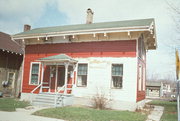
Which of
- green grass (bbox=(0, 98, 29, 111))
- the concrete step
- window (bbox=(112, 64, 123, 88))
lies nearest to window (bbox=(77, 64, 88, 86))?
the concrete step

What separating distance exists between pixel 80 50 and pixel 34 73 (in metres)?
4.75

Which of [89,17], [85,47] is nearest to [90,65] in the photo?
[85,47]

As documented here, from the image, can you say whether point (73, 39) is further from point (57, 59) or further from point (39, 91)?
point (39, 91)

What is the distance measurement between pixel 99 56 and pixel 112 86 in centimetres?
241

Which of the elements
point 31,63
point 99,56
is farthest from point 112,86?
point 31,63

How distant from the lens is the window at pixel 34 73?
16791 millimetres

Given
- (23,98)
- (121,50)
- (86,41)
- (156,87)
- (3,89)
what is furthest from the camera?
(156,87)

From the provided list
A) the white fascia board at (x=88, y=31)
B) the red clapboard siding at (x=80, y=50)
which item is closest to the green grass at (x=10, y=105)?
the red clapboard siding at (x=80, y=50)

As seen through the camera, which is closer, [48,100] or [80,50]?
[48,100]

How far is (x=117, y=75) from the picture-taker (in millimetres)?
13859

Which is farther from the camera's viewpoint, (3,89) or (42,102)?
(3,89)

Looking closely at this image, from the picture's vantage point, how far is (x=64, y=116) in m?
9.66

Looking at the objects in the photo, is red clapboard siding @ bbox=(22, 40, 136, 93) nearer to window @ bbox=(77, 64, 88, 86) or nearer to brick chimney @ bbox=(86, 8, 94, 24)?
window @ bbox=(77, 64, 88, 86)

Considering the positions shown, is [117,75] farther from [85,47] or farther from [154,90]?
[154,90]
